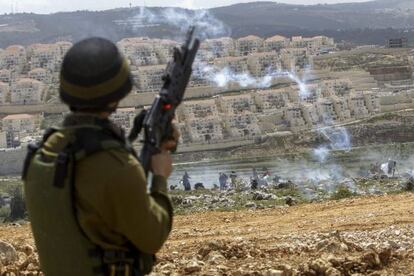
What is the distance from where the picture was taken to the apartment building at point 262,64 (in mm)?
69000

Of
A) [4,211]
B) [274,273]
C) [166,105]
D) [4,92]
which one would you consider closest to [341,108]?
[4,92]

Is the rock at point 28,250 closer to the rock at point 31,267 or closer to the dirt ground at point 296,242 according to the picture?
the dirt ground at point 296,242

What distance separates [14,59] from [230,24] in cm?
6746

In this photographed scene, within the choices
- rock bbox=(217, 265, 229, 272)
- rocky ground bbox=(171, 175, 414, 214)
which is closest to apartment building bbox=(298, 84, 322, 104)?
rocky ground bbox=(171, 175, 414, 214)

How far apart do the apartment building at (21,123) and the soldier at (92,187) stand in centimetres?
5070

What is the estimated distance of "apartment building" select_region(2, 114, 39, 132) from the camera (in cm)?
5153

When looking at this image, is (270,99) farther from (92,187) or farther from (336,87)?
(92,187)

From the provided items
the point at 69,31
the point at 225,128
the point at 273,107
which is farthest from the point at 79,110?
the point at 69,31

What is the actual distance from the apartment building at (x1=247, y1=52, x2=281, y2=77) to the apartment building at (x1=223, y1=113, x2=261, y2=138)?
16942 mm

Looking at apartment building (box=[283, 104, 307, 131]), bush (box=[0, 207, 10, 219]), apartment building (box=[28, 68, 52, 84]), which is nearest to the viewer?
bush (box=[0, 207, 10, 219])

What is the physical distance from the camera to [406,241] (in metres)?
4.85

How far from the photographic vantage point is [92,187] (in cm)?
175

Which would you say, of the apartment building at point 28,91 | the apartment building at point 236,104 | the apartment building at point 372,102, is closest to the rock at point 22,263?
the apartment building at point 236,104

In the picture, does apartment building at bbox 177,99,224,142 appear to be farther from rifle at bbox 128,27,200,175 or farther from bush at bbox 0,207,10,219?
rifle at bbox 128,27,200,175
